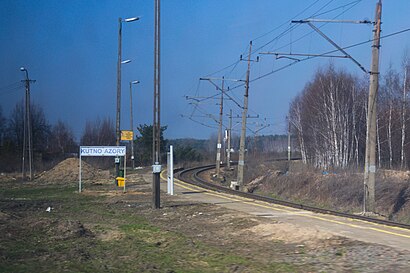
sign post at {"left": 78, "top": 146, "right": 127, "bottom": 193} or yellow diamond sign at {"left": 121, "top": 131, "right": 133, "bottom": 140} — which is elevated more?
yellow diamond sign at {"left": 121, "top": 131, "right": 133, "bottom": 140}

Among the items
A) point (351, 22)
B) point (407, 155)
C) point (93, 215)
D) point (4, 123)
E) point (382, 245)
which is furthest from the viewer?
point (4, 123)

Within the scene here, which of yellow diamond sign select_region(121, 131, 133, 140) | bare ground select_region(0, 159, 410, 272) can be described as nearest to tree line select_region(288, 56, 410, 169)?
yellow diamond sign select_region(121, 131, 133, 140)

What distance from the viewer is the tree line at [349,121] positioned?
5144 cm

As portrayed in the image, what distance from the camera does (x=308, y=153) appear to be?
69812mm

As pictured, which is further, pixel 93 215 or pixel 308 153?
pixel 308 153

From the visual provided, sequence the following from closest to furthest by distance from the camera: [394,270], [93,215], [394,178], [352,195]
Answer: [394,270] → [93,215] → [352,195] → [394,178]

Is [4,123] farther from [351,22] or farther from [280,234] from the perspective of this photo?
[280,234]

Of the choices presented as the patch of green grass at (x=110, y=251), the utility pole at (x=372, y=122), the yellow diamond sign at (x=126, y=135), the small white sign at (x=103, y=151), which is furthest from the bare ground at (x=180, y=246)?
the yellow diamond sign at (x=126, y=135)

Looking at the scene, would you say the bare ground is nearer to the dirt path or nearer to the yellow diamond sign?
the dirt path

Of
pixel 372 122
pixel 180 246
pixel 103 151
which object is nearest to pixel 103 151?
pixel 103 151

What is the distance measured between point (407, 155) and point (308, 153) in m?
19.6

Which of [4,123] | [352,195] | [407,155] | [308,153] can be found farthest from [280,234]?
[4,123]

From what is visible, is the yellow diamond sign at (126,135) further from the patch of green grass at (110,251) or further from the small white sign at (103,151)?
the patch of green grass at (110,251)

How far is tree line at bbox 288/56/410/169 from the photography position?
51.4 meters
